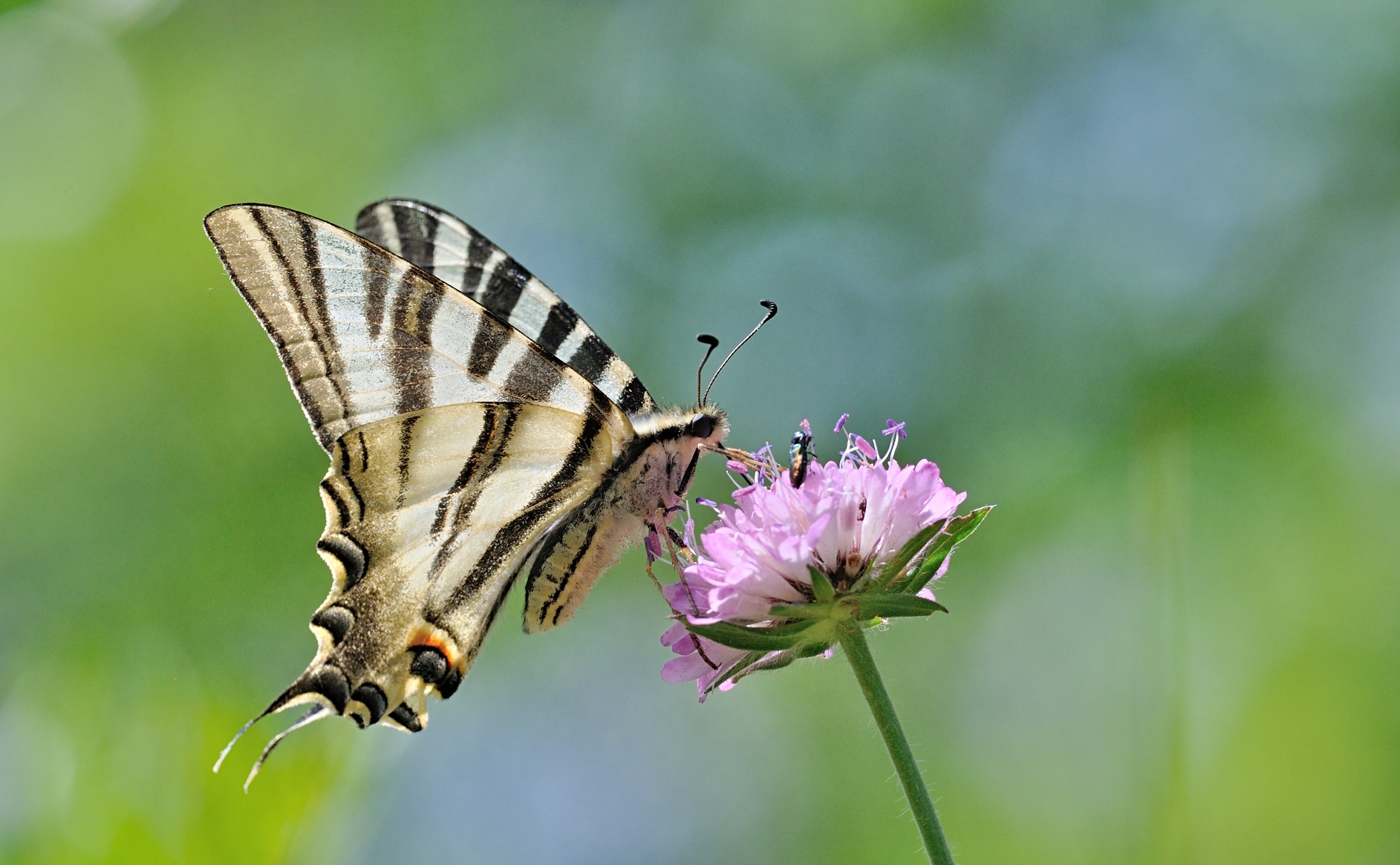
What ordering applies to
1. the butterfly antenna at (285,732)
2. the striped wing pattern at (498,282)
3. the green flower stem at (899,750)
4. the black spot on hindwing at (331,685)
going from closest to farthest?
the green flower stem at (899,750), the butterfly antenna at (285,732), the black spot on hindwing at (331,685), the striped wing pattern at (498,282)

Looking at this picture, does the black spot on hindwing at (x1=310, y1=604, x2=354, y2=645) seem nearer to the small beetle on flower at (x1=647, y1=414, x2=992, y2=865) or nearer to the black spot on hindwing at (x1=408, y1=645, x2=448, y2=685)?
the black spot on hindwing at (x1=408, y1=645, x2=448, y2=685)

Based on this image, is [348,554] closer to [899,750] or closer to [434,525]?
[434,525]

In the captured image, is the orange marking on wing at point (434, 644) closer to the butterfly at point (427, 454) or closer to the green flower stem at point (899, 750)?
the butterfly at point (427, 454)

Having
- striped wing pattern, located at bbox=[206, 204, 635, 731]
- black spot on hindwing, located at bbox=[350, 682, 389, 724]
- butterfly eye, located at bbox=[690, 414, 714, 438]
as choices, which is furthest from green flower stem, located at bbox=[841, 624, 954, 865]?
Answer: black spot on hindwing, located at bbox=[350, 682, 389, 724]

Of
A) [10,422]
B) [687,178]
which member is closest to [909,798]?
[10,422]

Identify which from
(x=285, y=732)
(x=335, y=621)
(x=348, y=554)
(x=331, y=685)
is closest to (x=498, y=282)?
(x=348, y=554)

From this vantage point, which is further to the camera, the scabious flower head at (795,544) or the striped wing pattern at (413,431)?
the striped wing pattern at (413,431)

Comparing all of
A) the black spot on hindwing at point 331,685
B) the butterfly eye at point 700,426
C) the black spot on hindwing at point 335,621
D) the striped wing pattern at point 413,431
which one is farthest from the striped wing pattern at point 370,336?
the black spot on hindwing at point 331,685
